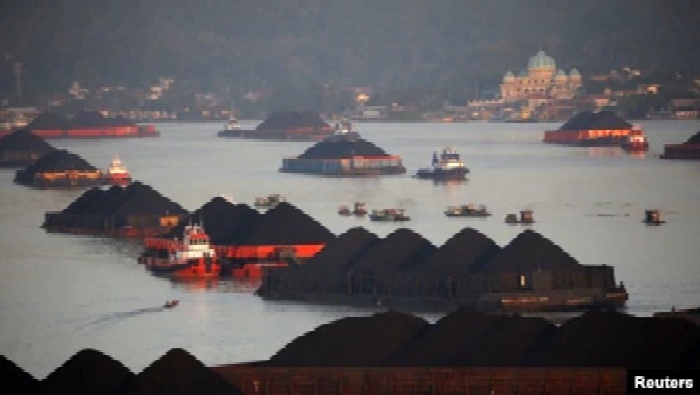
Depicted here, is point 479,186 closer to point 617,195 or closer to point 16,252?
point 617,195

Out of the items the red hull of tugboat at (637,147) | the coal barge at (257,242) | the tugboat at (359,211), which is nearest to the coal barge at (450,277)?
the coal barge at (257,242)

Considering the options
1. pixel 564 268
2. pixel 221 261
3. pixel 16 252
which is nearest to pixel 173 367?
pixel 564 268

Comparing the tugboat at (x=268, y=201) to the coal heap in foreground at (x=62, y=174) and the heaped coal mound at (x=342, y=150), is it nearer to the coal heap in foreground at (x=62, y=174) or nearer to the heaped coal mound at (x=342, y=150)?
the coal heap in foreground at (x=62, y=174)

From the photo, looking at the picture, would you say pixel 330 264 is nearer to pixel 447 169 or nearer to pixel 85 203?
Result: pixel 85 203

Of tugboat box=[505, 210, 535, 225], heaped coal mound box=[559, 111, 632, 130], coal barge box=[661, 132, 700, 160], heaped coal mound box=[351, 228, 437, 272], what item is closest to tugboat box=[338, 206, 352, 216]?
tugboat box=[505, 210, 535, 225]

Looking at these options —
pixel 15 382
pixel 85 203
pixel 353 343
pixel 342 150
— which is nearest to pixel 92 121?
pixel 342 150

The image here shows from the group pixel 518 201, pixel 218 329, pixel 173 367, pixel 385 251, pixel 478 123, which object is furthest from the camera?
pixel 478 123
